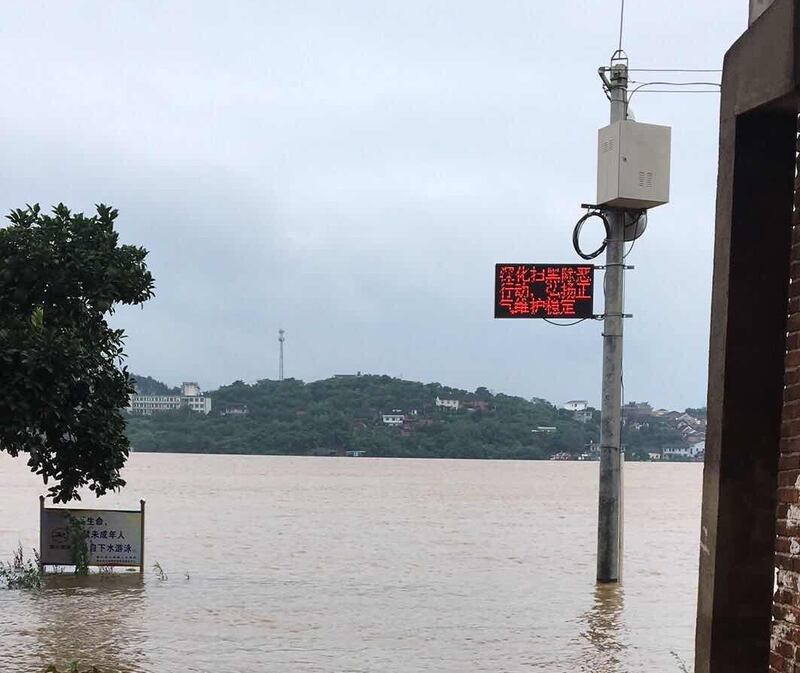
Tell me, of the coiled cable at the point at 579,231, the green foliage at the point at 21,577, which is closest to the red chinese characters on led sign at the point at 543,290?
the coiled cable at the point at 579,231

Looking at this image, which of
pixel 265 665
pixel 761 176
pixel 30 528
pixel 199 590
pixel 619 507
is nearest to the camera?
pixel 761 176

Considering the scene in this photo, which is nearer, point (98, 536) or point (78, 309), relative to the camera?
point (78, 309)

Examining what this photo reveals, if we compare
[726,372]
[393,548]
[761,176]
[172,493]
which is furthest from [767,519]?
[172,493]

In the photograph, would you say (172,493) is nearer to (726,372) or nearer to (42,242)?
(42,242)

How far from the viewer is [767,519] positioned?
492 centimetres

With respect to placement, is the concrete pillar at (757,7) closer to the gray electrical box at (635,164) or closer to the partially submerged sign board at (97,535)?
the gray electrical box at (635,164)

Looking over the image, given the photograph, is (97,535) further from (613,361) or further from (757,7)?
(757,7)

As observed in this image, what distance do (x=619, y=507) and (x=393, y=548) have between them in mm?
15039

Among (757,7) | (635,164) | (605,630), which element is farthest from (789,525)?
(635,164)

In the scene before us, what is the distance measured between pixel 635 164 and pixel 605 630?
6.42m

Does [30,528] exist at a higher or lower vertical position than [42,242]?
lower

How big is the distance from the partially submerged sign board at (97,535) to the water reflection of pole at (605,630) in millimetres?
6872

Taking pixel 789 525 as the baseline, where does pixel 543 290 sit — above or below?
above

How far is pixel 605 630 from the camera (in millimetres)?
15938
